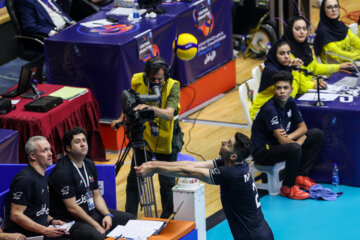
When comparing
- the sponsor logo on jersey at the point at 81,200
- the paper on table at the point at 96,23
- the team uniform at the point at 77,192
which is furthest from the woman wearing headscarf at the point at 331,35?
the sponsor logo on jersey at the point at 81,200

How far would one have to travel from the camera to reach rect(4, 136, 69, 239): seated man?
5445mm

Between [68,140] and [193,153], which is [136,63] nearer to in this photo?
[193,153]

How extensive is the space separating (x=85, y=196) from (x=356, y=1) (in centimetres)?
920

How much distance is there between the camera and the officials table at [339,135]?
285 inches

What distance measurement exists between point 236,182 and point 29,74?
3.15 metres

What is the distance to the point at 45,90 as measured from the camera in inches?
307

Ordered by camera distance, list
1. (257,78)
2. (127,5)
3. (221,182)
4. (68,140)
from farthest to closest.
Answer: (127,5) < (257,78) < (68,140) < (221,182)

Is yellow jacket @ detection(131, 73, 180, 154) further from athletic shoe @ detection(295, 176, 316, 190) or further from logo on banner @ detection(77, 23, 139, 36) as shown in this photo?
logo on banner @ detection(77, 23, 139, 36)

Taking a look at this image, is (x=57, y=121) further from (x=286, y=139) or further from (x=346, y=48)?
(x=346, y=48)

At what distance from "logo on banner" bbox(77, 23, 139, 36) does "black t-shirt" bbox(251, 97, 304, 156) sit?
6.71 feet

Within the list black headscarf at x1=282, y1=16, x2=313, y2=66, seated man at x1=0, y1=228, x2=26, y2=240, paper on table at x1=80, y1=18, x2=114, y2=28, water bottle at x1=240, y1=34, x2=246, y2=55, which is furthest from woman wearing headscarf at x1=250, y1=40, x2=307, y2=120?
water bottle at x1=240, y1=34, x2=246, y2=55

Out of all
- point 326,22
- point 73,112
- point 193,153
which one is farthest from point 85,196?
point 326,22

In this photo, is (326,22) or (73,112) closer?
(73,112)

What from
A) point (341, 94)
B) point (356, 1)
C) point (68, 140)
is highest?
point (68, 140)
